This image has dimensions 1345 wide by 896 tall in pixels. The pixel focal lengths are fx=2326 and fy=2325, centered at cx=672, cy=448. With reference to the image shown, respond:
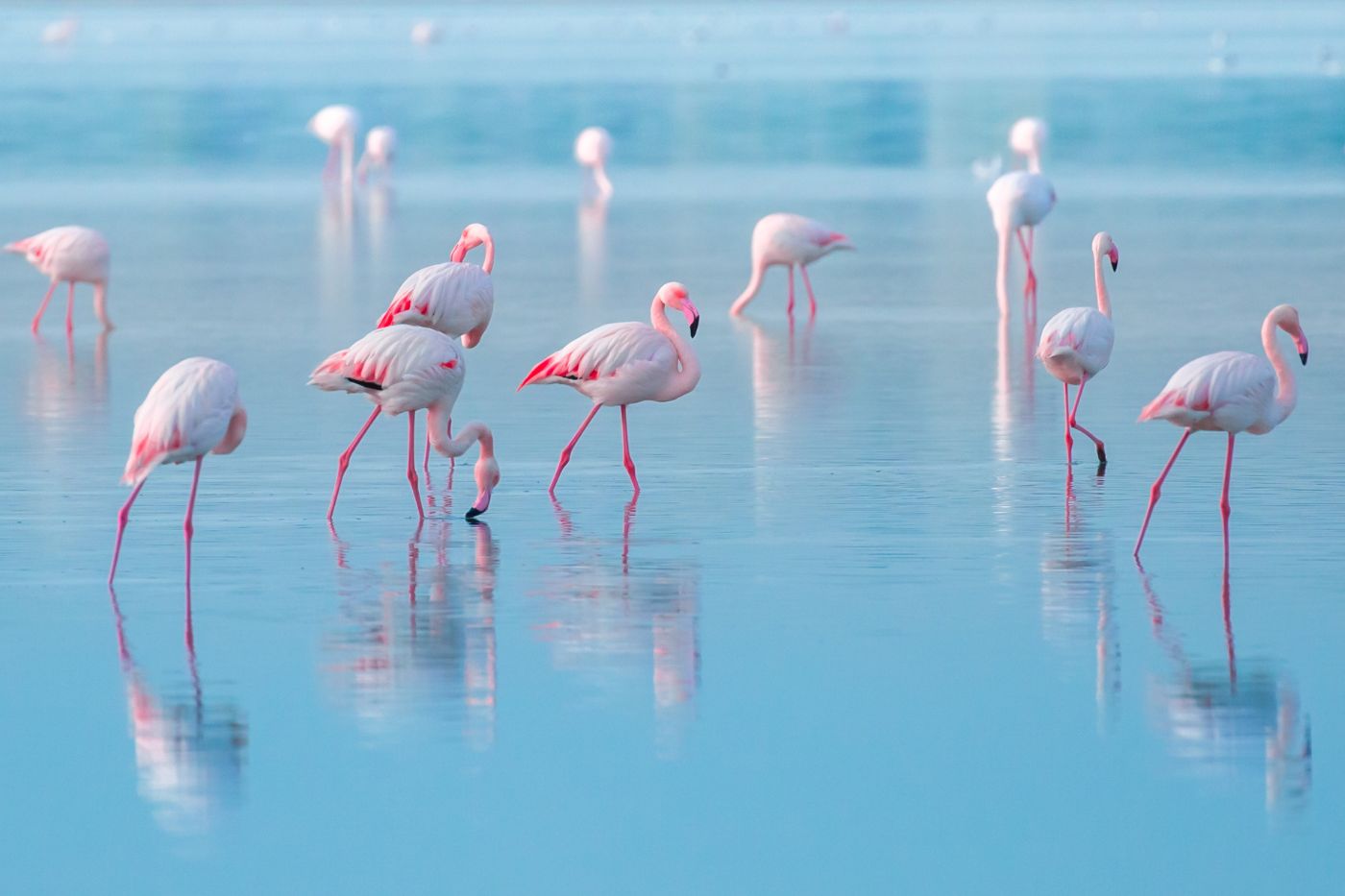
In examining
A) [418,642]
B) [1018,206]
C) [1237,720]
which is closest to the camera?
[1237,720]

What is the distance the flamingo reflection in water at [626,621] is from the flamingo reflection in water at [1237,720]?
123cm

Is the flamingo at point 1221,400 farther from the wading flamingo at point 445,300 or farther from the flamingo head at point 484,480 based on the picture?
the wading flamingo at point 445,300

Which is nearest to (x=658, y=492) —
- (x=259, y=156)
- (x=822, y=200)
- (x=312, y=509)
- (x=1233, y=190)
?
(x=312, y=509)

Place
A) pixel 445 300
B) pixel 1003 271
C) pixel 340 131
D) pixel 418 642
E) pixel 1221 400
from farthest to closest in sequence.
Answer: pixel 340 131, pixel 1003 271, pixel 445 300, pixel 1221 400, pixel 418 642

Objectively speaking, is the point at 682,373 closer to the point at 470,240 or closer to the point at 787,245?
the point at 470,240

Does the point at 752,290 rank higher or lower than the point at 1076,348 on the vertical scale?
lower

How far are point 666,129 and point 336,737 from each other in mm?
28477

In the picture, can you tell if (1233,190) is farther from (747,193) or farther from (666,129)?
(666,129)

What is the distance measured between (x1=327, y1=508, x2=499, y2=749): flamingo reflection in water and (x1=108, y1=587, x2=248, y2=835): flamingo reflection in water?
1.12 ft

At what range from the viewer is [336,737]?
223 inches

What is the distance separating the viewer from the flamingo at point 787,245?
14758 mm

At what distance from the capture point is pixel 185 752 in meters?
5.55

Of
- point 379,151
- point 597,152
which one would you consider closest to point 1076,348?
point 597,152

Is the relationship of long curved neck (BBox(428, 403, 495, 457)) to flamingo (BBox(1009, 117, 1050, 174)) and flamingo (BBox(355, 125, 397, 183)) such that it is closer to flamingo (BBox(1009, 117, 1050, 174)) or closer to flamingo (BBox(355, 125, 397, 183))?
flamingo (BBox(1009, 117, 1050, 174))
